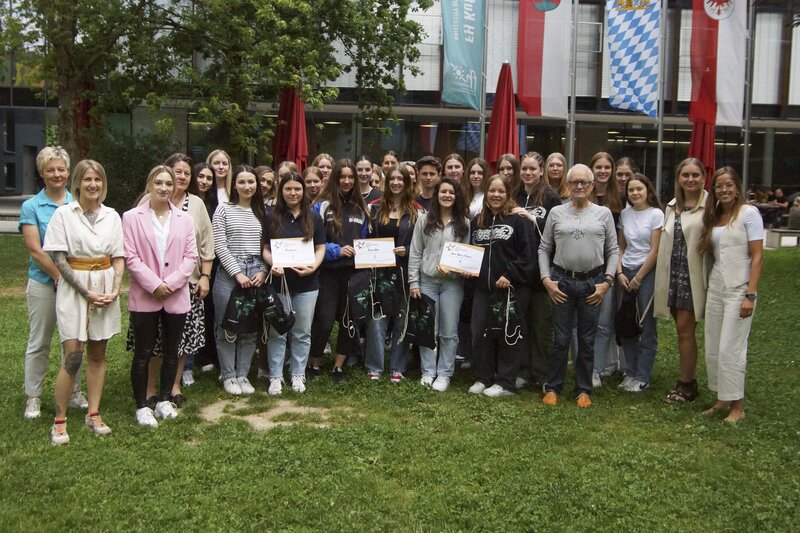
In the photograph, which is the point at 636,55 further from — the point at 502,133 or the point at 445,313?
the point at 445,313

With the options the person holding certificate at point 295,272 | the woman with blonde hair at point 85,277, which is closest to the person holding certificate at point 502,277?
the person holding certificate at point 295,272

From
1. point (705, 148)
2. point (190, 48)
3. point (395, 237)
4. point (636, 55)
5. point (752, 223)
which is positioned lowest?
point (395, 237)

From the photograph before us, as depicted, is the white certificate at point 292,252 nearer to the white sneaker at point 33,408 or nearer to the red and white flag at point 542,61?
the white sneaker at point 33,408

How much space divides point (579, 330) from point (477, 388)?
1059 millimetres

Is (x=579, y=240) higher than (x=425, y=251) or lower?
higher

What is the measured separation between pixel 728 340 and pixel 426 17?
58.6 feet

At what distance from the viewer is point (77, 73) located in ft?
→ 50.9

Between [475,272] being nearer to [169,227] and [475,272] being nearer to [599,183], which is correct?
[599,183]

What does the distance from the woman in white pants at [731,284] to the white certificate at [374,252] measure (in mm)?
2780

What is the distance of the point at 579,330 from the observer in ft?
21.0

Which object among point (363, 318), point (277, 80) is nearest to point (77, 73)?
point (277, 80)

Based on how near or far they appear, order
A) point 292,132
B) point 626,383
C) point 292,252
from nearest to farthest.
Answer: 1. point 292,252
2. point 626,383
3. point 292,132

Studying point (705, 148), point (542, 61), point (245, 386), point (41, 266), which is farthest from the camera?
point (542, 61)

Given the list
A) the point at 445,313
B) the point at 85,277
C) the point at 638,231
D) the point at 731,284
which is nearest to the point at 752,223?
the point at 731,284
